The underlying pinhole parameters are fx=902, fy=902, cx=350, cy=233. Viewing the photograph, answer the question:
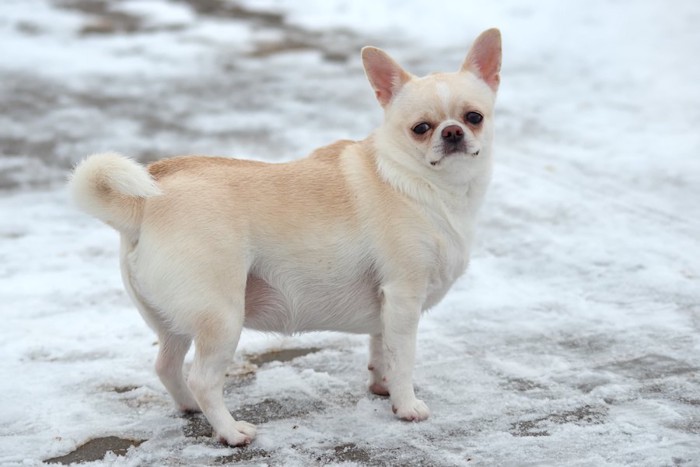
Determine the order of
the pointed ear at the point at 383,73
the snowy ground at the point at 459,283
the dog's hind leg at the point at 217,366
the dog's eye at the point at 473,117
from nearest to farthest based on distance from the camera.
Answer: the dog's hind leg at the point at 217,366 < the snowy ground at the point at 459,283 < the dog's eye at the point at 473,117 < the pointed ear at the point at 383,73

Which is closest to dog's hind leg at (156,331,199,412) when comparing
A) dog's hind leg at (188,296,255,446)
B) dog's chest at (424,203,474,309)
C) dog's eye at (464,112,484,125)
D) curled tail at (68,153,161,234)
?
dog's hind leg at (188,296,255,446)

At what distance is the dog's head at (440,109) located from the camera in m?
3.29

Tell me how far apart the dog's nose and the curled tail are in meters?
1.04

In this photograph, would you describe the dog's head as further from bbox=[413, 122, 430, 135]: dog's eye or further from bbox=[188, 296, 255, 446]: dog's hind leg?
bbox=[188, 296, 255, 446]: dog's hind leg

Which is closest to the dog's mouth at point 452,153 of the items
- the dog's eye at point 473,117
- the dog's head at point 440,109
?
the dog's head at point 440,109

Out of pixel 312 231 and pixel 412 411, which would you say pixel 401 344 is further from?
pixel 312 231

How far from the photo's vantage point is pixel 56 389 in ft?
11.7

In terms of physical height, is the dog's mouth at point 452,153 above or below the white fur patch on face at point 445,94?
below

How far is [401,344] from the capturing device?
3.32 metres

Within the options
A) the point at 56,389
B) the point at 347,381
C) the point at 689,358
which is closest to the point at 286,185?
the point at 347,381

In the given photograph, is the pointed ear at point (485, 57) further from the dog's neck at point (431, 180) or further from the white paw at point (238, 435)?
the white paw at point (238, 435)

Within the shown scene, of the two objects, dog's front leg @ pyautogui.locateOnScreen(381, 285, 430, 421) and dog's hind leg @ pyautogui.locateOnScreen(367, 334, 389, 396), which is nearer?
dog's front leg @ pyautogui.locateOnScreen(381, 285, 430, 421)

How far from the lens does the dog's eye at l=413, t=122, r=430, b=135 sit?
3340 mm

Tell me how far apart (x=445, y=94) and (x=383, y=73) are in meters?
0.30
